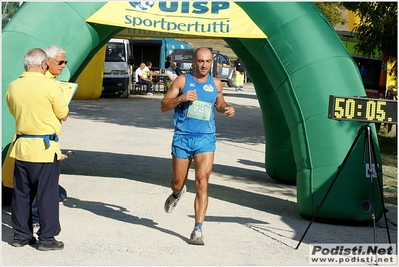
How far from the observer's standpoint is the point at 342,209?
8.25 metres

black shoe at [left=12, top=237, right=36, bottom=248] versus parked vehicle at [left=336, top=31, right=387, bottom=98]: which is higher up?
parked vehicle at [left=336, top=31, right=387, bottom=98]

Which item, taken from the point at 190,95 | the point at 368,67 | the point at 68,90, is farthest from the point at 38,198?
the point at 368,67

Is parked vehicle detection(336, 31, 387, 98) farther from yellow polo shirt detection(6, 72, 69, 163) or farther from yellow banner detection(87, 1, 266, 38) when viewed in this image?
yellow polo shirt detection(6, 72, 69, 163)

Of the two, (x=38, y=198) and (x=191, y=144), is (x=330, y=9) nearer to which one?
(x=191, y=144)

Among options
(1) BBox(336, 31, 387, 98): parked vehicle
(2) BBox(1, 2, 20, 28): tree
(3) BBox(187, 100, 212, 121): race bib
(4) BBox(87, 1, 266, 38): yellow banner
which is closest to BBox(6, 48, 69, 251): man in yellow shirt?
(3) BBox(187, 100, 212, 121): race bib

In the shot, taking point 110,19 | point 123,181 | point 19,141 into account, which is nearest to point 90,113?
point 123,181

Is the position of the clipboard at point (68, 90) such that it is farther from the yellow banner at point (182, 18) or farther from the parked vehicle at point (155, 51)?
the parked vehicle at point (155, 51)

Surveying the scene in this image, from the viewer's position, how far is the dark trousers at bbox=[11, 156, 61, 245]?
6.69 m

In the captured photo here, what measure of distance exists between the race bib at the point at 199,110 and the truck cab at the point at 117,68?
19.7 m

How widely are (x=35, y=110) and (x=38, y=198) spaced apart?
32.3 inches

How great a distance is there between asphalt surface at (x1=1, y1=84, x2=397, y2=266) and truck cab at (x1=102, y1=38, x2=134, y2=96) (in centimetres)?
1124

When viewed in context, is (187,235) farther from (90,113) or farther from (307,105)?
(90,113)

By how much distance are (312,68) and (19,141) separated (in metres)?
3.40

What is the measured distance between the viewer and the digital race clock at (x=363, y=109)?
7125 millimetres
